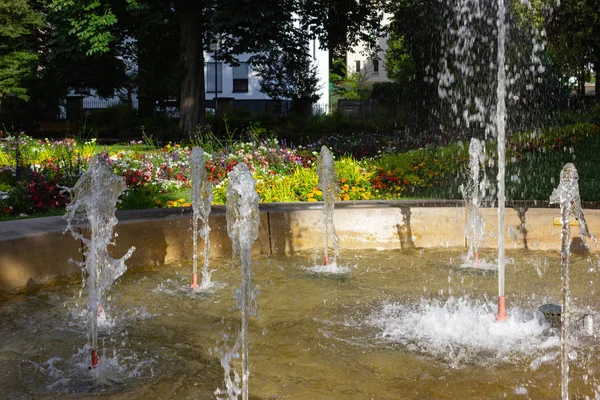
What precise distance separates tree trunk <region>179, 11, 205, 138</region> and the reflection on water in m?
14.0

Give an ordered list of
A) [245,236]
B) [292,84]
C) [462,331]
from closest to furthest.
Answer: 1. [245,236]
2. [462,331]
3. [292,84]

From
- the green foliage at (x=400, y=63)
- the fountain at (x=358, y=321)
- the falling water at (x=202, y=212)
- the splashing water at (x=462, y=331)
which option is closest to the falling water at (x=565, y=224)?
the fountain at (x=358, y=321)

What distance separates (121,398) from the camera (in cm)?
359

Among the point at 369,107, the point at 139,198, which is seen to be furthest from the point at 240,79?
the point at 139,198

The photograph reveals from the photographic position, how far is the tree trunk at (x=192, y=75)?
779 inches

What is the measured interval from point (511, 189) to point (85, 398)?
9.61 meters

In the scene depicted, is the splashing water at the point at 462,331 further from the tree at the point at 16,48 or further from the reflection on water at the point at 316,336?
the tree at the point at 16,48

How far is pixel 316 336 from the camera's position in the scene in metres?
4.67

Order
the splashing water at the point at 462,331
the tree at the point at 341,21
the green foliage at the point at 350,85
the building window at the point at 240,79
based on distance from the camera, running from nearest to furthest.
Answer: the splashing water at the point at 462,331 < the tree at the point at 341,21 < the building window at the point at 240,79 < the green foliage at the point at 350,85

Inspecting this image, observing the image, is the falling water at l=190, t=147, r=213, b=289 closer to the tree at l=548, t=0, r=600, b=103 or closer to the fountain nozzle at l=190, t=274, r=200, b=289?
the fountain nozzle at l=190, t=274, r=200, b=289

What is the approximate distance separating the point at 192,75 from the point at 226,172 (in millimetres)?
9735

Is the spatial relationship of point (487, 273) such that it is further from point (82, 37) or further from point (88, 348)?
point (82, 37)

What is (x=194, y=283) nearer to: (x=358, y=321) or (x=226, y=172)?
(x=358, y=321)

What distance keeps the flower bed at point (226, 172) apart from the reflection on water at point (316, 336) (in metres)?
3.20
